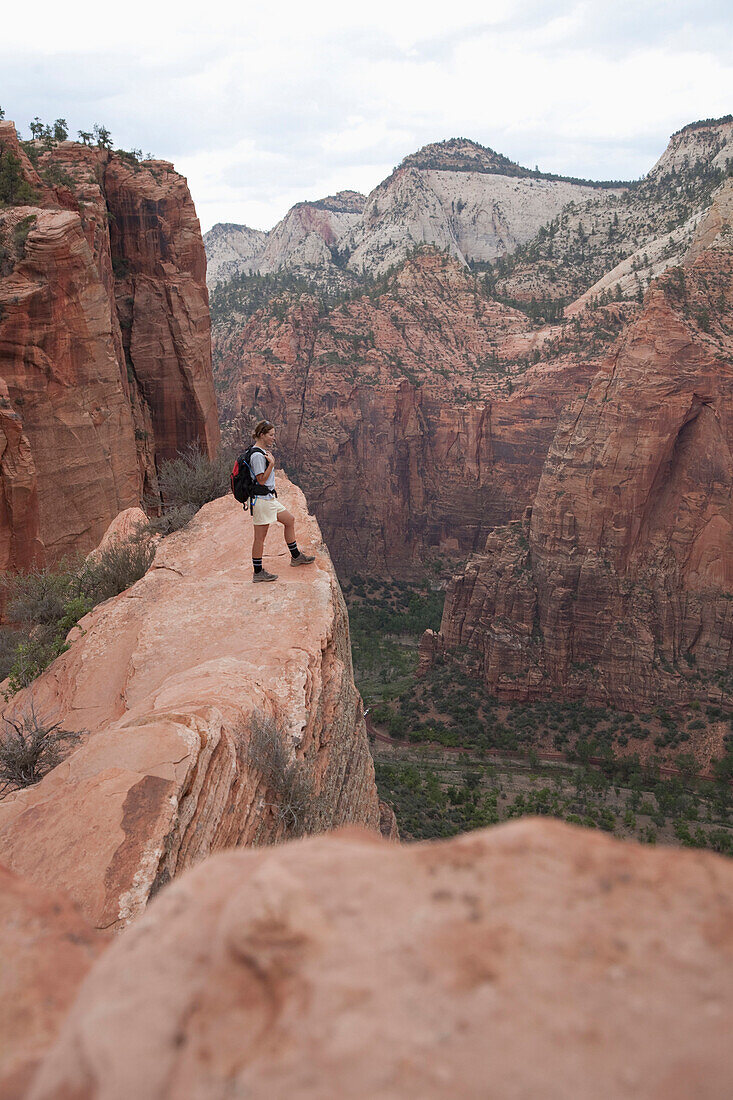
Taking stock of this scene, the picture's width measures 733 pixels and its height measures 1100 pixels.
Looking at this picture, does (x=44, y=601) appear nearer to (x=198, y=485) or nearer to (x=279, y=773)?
(x=198, y=485)

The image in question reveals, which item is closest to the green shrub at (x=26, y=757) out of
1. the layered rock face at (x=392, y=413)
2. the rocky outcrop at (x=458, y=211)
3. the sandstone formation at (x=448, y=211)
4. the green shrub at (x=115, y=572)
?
the green shrub at (x=115, y=572)

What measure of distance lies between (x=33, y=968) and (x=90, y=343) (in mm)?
16213

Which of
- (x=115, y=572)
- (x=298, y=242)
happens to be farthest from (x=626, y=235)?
(x=298, y=242)

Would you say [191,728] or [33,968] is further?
[191,728]

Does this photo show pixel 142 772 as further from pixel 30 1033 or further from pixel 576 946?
pixel 576 946

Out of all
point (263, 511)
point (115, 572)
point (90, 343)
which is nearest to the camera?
point (263, 511)

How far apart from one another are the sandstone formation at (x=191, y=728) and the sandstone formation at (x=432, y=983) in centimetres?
191

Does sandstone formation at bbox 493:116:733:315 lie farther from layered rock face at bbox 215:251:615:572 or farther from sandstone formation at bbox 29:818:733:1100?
sandstone formation at bbox 29:818:733:1100

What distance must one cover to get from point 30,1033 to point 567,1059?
1250mm

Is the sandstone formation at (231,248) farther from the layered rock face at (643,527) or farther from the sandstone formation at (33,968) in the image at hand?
the sandstone formation at (33,968)

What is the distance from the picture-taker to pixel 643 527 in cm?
2991

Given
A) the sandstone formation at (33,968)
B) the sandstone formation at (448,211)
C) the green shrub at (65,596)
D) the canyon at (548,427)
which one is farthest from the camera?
the sandstone formation at (448,211)

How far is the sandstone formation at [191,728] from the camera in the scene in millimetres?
3408

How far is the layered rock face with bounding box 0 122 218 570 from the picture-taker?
13414 millimetres
